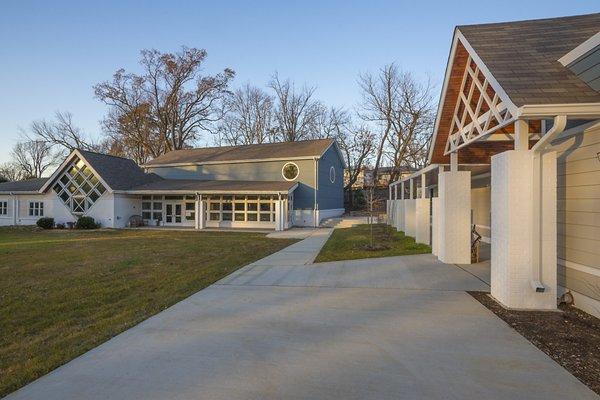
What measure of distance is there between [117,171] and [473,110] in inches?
953

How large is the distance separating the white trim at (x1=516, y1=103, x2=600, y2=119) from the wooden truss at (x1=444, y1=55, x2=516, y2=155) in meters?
1.27

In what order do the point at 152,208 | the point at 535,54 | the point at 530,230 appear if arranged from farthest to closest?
the point at 152,208, the point at 535,54, the point at 530,230

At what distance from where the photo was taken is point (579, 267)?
5625 mm

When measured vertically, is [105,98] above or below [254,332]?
above

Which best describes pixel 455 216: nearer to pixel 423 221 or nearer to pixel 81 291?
pixel 423 221

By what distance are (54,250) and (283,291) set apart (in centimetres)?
1119

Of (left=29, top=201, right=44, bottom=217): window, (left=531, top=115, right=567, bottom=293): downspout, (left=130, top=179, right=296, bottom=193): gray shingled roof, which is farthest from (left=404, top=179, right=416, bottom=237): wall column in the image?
(left=29, top=201, right=44, bottom=217): window

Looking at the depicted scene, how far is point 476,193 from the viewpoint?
49.7ft

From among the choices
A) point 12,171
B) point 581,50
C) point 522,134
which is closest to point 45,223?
point 522,134

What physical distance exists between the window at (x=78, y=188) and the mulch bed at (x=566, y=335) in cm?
2505

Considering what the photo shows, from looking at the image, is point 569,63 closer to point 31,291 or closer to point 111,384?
point 111,384

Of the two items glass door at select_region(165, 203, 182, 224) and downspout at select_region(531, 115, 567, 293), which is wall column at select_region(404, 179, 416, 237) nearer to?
downspout at select_region(531, 115, 567, 293)

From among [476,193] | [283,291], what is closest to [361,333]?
[283,291]

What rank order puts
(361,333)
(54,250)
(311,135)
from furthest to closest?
(311,135), (54,250), (361,333)
